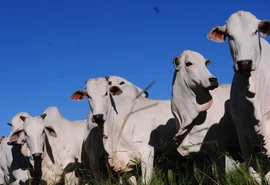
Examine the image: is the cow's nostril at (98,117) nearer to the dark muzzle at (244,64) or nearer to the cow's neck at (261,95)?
the cow's neck at (261,95)

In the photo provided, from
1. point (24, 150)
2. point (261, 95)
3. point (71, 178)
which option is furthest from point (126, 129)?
point (261, 95)

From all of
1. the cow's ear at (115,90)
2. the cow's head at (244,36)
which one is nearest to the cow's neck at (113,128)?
the cow's ear at (115,90)

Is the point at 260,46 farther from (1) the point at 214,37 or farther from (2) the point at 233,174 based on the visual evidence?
(2) the point at 233,174

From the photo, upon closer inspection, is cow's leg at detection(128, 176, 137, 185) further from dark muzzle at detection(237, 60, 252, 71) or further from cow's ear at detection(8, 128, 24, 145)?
dark muzzle at detection(237, 60, 252, 71)

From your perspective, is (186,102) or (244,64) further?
(186,102)

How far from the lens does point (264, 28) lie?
6570 mm

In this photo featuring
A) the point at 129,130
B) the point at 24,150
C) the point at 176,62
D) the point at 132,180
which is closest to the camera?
the point at 176,62

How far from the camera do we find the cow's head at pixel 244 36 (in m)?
6.14

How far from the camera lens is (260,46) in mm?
6480

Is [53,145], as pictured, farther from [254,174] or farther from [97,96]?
[254,174]

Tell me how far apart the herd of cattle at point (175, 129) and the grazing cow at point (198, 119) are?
0.05 ft

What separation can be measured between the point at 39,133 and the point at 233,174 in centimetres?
395

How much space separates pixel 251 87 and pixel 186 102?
1.85 m

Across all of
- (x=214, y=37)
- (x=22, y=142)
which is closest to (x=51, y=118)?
(x=22, y=142)
